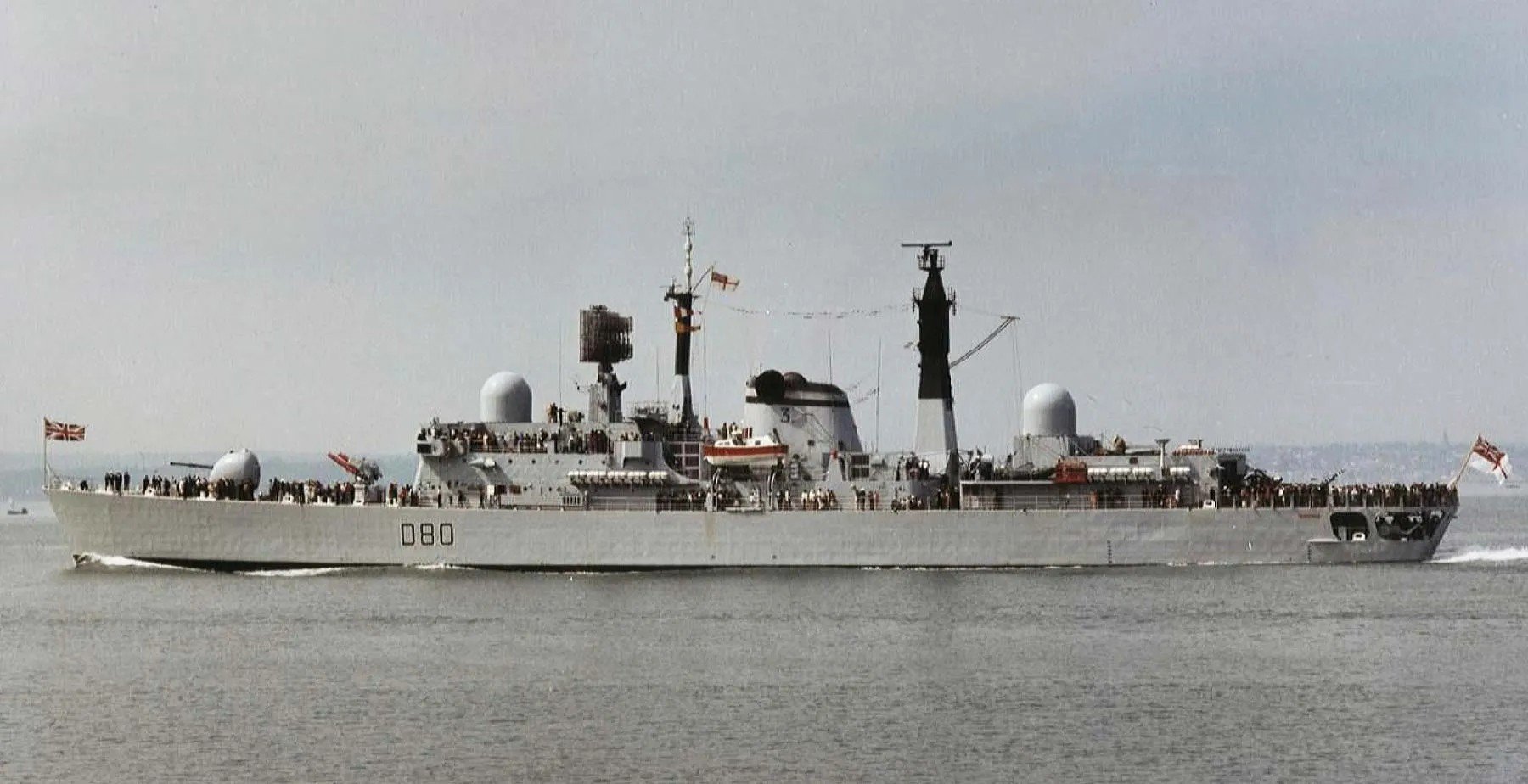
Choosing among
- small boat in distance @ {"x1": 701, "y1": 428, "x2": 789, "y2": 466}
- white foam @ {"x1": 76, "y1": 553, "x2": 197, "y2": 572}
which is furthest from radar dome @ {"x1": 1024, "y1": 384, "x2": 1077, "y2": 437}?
white foam @ {"x1": 76, "y1": 553, "x2": 197, "y2": 572}

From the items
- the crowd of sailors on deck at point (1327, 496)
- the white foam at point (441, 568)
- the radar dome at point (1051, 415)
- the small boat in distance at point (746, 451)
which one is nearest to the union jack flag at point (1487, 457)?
the crowd of sailors on deck at point (1327, 496)

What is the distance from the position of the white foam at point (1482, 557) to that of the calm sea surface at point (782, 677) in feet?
17.8

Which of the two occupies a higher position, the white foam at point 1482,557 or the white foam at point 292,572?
the white foam at point 1482,557

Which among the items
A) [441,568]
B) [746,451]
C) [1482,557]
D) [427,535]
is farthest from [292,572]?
[1482,557]

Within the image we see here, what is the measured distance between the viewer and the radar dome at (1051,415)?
5831 centimetres

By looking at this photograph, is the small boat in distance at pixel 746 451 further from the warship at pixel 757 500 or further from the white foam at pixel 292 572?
the white foam at pixel 292 572

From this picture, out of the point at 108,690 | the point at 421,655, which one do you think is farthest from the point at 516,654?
the point at 108,690

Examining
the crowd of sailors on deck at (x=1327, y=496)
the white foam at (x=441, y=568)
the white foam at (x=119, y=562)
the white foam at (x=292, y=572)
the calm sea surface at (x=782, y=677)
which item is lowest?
the calm sea surface at (x=782, y=677)

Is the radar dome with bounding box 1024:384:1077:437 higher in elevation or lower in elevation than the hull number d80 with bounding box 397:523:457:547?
higher

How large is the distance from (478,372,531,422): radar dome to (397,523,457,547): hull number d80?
155 inches

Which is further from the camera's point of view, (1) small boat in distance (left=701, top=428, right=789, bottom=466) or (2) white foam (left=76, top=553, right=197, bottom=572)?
(2) white foam (left=76, top=553, right=197, bottom=572)

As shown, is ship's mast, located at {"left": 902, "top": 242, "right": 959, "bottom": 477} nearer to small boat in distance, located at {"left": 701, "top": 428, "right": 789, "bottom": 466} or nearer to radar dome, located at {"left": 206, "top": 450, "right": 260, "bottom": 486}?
small boat in distance, located at {"left": 701, "top": 428, "right": 789, "bottom": 466}

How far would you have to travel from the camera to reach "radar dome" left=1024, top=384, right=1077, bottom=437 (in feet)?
191

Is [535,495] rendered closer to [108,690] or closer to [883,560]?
[883,560]
